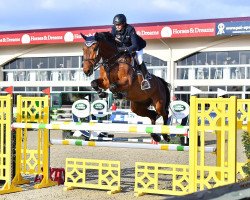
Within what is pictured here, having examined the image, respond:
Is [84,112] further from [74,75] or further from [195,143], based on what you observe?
[74,75]

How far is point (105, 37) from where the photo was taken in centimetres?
627

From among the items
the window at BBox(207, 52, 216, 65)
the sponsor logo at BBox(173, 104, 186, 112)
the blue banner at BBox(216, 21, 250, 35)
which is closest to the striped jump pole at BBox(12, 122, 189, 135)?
the sponsor logo at BBox(173, 104, 186, 112)

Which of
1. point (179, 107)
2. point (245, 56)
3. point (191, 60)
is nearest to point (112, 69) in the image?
point (179, 107)

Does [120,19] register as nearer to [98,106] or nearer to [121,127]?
[121,127]

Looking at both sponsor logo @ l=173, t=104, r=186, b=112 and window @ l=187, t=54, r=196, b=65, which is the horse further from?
window @ l=187, t=54, r=196, b=65

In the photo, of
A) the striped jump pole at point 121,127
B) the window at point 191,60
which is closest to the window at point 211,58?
the window at point 191,60

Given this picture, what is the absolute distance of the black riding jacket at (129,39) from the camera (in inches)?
248

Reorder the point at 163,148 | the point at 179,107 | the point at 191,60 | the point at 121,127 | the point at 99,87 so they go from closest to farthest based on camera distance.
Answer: the point at 121,127
the point at 163,148
the point at 99,87
the point at 179,107
the point at 191,60

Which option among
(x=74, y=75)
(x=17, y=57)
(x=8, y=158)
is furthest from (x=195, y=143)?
(x=17, y=57)

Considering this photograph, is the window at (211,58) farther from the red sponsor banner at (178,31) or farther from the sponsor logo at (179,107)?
the sponsor logo at (179,107)

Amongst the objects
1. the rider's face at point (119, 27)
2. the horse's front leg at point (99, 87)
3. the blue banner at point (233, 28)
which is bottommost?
the horse's front leg at point (99, 87)

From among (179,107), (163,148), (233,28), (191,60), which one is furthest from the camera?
(191,60)

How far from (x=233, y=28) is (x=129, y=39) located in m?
18.7

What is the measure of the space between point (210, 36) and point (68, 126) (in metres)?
20.4
